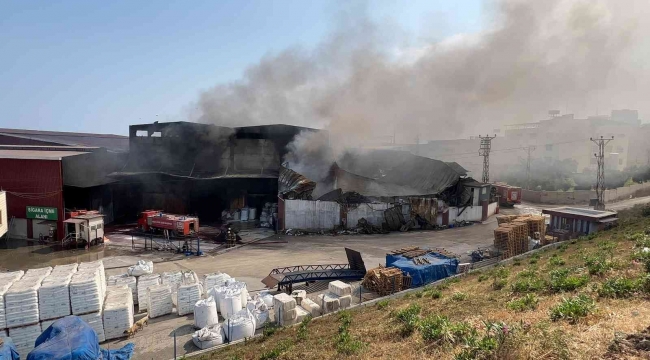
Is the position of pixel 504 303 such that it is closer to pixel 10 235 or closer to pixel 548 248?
pixel 548 248

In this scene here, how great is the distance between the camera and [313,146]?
105ft

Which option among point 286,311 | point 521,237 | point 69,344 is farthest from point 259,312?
point 521,237

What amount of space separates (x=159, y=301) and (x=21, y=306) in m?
3.48

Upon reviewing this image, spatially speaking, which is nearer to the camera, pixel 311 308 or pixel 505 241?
pixel 311 308

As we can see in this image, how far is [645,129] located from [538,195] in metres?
28.5

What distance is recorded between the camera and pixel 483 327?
22.0ft

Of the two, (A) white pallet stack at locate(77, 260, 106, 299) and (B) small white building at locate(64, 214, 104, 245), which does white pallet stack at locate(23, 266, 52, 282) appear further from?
(B) small white building at locate(64, 214, 104, 245)

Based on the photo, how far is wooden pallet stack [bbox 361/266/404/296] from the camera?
13.5 meters

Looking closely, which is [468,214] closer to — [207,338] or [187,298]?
[187,298]

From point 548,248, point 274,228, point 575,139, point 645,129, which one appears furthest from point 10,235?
point 645,129

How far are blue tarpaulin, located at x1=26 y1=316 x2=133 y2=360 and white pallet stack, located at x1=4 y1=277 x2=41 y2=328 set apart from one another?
2.04 m

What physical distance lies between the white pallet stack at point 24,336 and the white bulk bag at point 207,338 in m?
4.06

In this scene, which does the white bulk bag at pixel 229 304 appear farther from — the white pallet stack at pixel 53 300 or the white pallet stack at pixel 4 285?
the white pallet stack at pixel 4 285

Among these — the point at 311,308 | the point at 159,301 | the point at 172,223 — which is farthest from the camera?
the point at 172,223
